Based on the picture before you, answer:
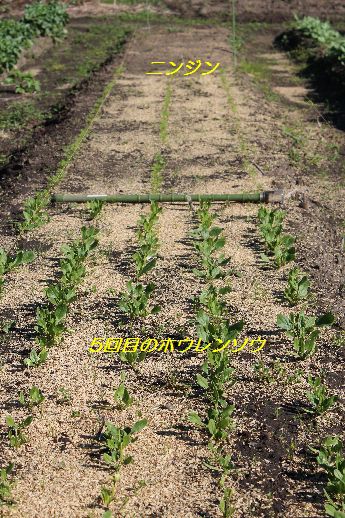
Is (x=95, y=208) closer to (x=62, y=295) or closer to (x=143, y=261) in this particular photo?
(x=143, y=261)

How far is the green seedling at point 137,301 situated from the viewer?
621 cm

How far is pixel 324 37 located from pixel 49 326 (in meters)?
14.6

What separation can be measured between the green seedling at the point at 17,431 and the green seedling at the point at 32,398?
0.65 feet

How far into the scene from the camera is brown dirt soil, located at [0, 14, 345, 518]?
14.7ft

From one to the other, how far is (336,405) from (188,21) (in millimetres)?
20014

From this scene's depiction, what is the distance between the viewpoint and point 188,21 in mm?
23266

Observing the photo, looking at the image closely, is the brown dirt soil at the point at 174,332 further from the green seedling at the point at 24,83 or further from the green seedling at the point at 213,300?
the green seedling at the point at 24,83

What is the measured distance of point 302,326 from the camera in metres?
5.85

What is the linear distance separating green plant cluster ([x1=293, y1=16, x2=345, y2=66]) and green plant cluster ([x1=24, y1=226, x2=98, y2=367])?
31.6ft

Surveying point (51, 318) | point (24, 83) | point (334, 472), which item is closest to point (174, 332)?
point (51, 318)

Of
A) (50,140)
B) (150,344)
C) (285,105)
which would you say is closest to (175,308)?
(150,344)

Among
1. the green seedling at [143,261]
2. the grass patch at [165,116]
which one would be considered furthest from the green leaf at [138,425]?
the grass patch at [165,116]

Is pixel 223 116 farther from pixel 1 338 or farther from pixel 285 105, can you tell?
pixel 1 338

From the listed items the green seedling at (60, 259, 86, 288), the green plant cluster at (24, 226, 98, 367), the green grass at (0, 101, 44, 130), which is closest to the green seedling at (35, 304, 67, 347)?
the green plant cluster at (24, 226, 98, 367)
